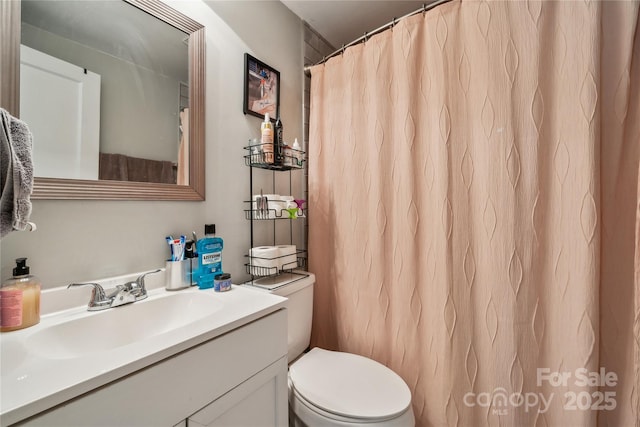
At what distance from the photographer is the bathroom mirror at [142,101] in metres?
0.74

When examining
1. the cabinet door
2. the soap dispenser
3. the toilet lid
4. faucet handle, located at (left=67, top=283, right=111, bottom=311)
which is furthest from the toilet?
the soap dispenser

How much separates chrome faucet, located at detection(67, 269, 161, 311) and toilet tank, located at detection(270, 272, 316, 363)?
473 millimetres

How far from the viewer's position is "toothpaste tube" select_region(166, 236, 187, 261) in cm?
93

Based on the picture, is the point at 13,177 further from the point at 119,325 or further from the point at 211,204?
the point at 211,204

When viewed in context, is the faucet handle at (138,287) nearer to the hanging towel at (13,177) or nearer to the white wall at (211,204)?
the white wall at (211,204)

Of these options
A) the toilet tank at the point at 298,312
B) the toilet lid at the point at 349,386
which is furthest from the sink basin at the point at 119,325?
the toilet lid at the point at 349,386

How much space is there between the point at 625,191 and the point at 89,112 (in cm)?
174

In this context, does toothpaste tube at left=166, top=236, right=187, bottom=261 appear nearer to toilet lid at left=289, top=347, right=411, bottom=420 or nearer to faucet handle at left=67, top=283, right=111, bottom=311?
faucet handle at left=67, top=283, right=111, bottom=311

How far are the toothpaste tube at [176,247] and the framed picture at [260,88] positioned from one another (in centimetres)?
66

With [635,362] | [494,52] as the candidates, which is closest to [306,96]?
[494,52]

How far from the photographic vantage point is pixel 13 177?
544mm

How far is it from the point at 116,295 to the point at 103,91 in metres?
0.64

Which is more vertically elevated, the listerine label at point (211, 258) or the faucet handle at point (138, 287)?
the listerine label at point (211, 258)

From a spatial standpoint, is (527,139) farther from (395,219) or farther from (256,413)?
(256,413)
